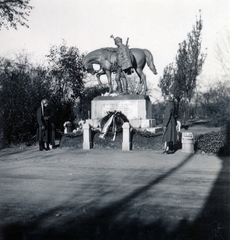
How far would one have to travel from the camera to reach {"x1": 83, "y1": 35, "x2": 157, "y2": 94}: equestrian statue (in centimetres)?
1588

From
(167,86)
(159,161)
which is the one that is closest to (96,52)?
(159,161)

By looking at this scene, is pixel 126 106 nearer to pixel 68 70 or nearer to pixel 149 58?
pixel 149 58

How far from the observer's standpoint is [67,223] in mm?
4164

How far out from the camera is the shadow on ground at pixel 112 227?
147 inches

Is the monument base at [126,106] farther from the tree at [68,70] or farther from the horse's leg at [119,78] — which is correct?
the tree at [68,70]

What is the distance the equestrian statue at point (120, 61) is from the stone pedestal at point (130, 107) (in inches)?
32.3

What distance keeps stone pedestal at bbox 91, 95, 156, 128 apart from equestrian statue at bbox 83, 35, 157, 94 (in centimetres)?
82

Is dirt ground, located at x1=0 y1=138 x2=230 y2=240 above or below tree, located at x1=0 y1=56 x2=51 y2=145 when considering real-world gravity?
below

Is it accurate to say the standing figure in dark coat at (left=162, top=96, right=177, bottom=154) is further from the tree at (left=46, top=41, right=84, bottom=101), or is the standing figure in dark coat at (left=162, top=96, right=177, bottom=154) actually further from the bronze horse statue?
the tree at (left=46, top=41, right=84, bottom=101)

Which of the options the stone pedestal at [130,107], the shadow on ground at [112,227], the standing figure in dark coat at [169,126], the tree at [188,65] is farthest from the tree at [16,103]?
the tree at [188,65]

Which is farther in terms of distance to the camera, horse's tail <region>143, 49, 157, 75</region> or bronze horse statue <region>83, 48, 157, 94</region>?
horse's tail <region>143, 49, 157, 75</region>

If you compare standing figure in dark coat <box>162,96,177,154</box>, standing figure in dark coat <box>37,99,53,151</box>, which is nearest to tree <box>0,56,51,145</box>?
standing figure in dark coat <box>37,99,53,151</box>

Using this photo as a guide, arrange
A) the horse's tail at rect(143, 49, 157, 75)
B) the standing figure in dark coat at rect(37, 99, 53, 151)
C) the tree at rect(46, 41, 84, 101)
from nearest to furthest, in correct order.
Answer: the standing figure in dark coat at rect(37, 99, 53, 151), the horse's tail at rect(143, 49, 157, 75), the tree at rect(46, 41, 84, 101)

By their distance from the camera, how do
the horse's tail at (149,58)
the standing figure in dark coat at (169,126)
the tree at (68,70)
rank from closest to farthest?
the standing figure in dark coat at (169,126) → the horse's tail at (149,58) → the tree at (68,70)
